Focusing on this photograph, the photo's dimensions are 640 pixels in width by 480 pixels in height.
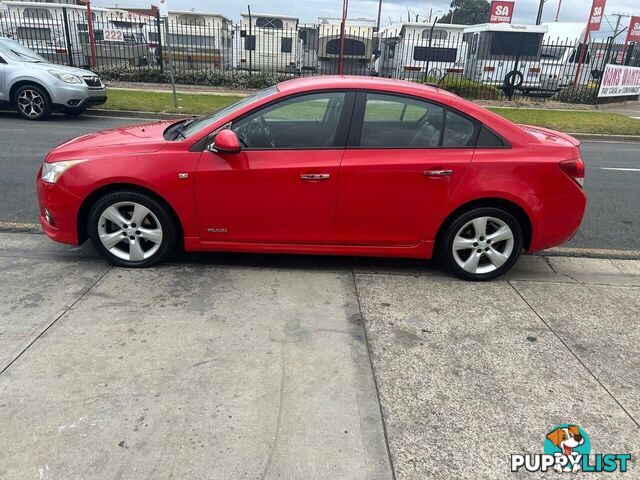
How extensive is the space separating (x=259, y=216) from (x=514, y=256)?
212 cm

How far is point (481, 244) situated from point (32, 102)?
34.9 ft

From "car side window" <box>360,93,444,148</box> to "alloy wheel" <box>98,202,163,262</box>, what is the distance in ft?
5.95

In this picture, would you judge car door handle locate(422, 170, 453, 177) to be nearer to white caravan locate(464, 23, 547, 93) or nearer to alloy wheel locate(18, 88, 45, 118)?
alloy wheel locate(18, 88, 45, 118)

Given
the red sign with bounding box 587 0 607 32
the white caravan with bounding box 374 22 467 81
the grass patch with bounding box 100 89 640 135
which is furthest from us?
the red sign with bounding box 587 0 607 32

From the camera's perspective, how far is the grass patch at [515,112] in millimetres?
13227

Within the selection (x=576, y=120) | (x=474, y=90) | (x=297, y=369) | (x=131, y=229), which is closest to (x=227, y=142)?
(x=131, y=229)

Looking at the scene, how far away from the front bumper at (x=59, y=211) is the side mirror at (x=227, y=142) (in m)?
1.23

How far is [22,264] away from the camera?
4.23m

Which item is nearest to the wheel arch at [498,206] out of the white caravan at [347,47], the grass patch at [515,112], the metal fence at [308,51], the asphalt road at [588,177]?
the asphalt road at [588,177]

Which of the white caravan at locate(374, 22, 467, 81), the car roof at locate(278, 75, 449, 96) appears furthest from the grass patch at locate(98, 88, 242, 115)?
the car roof at locate(278, 75, 449, 96)

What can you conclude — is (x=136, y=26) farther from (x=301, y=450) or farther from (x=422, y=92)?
(x=301, y=450)

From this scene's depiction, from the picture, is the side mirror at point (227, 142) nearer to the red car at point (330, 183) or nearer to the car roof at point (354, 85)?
the red car at point (330, 183)

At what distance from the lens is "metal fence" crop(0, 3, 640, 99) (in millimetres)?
19344

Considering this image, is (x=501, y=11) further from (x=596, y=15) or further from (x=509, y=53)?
(x=509, y=53)
